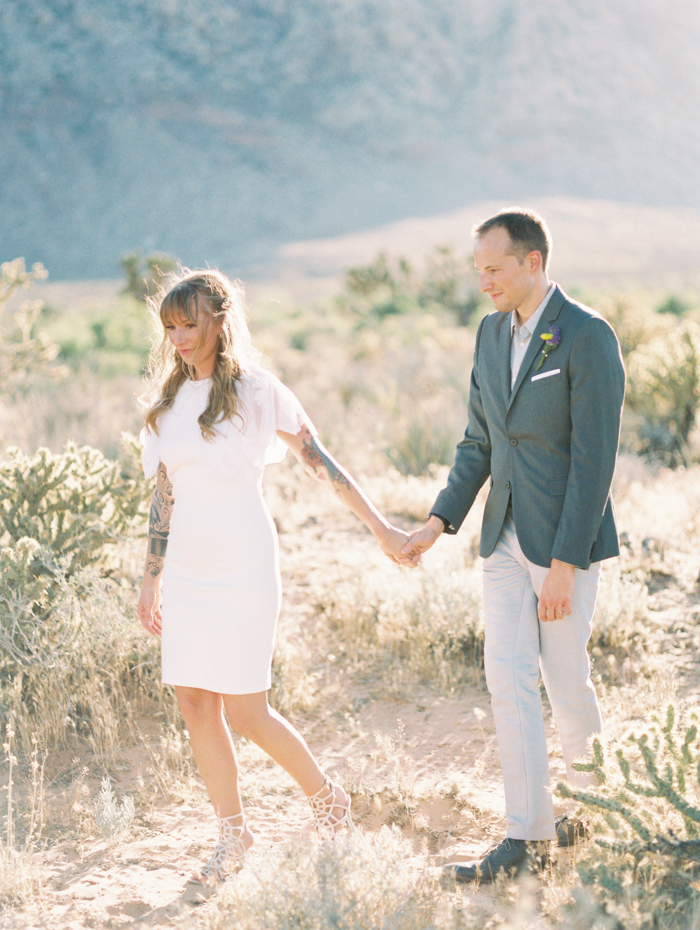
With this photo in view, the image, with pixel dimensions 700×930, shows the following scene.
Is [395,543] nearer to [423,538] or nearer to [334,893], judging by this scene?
[423,538]

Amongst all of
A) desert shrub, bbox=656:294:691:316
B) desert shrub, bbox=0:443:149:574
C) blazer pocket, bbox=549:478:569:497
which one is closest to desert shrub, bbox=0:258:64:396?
desert shrub, bbox=0:443:149:574

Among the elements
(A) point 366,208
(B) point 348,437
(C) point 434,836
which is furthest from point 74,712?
(A) point 366,208

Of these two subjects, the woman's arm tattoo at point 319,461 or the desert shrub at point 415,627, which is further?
the desert shrub at point 415,627

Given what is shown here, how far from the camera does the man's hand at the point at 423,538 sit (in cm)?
343

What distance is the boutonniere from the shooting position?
9.62 ft

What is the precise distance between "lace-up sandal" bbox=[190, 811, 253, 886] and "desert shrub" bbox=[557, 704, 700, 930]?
3.88 ft

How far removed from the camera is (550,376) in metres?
2.94

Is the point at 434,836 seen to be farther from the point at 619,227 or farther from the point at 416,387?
the point at 619,227

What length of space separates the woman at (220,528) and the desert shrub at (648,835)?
38.0 inches

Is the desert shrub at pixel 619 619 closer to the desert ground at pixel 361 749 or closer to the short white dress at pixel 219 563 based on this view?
the desert ground at pixel 361 749

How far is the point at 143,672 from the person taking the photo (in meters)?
4.71

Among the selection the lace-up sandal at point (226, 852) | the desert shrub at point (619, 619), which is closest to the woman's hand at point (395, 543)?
the lace-up sandal at point (226, 852)

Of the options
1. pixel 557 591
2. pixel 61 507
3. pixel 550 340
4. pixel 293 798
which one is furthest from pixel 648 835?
pixel 61 507

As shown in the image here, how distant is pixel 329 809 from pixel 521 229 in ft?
7.09
